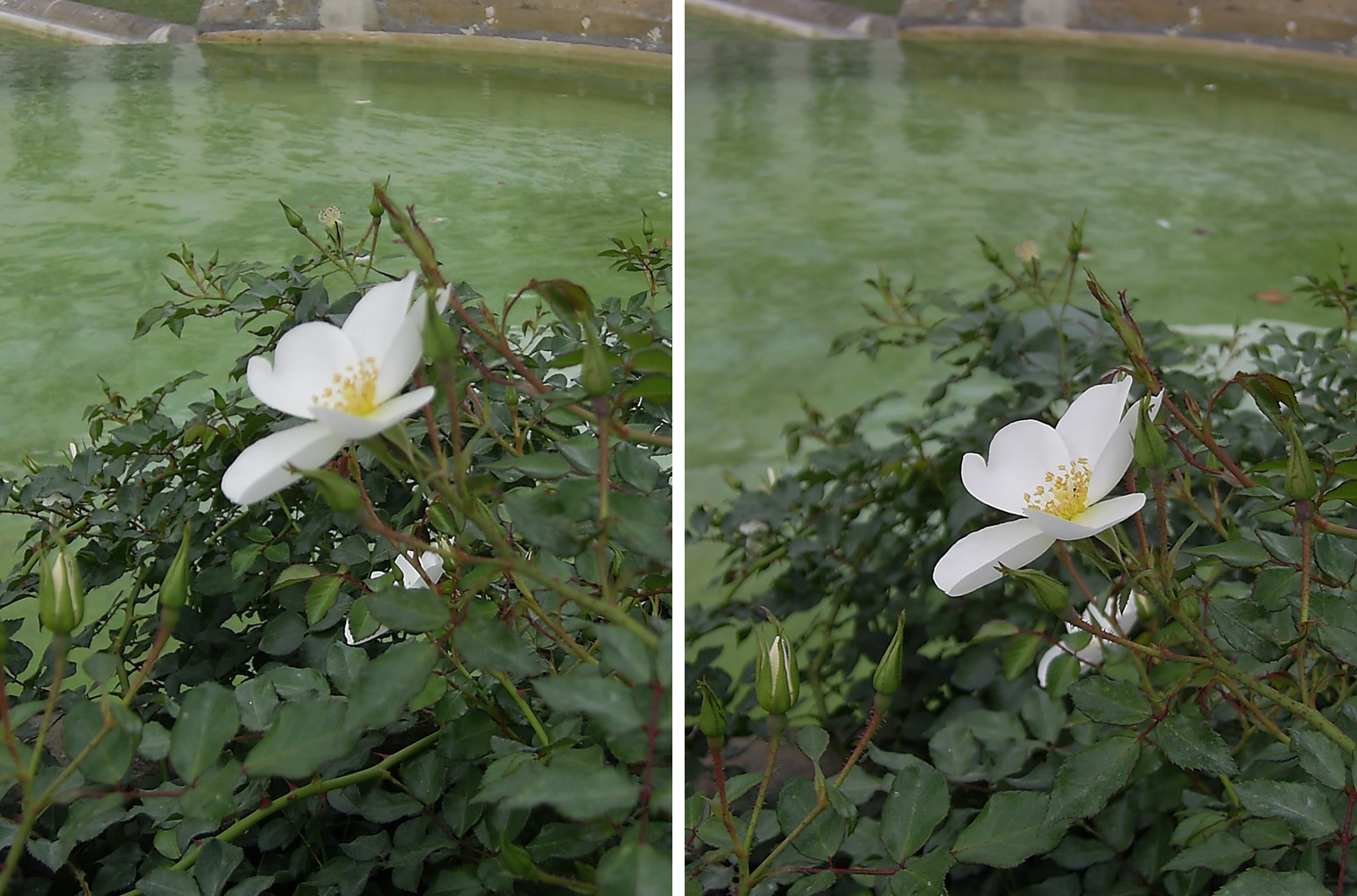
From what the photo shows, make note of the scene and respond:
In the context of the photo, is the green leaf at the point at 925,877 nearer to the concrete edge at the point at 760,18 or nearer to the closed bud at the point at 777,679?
the closed bud at the point at 777,679

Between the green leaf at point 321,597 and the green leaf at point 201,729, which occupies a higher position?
the green leaf at point 201,729

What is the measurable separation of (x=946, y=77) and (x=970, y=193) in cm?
26

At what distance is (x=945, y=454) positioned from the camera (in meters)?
0.76

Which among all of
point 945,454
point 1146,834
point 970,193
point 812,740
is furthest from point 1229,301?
point 812,740

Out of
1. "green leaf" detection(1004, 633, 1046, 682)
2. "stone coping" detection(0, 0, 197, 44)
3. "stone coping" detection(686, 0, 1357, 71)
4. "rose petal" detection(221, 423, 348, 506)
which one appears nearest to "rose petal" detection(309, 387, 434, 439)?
"rose petal" detection(221, 423, 348, 506)

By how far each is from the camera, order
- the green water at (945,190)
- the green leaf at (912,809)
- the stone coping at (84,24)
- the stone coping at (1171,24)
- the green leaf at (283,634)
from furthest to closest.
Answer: the stone coping at (1171,24) < the green water at (945,190) < the stone coping at (84,24) < the green leaf at (283,634) < the green leaf at (912,809)

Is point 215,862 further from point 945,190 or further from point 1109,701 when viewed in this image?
point 945,190

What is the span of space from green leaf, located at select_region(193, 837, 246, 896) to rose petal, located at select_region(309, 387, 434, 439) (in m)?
0.17

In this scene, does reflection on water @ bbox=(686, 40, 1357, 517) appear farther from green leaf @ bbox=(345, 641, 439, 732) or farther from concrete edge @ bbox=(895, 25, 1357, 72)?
green leaf @ bbox=(345, 641, 439, 732)

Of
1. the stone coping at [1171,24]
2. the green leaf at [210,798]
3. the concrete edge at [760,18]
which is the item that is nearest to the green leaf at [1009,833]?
the green leaf at [210,798]

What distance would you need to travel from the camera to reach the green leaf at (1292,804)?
29 centimetres

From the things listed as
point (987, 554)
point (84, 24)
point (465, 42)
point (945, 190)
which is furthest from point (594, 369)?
point (945, 190)

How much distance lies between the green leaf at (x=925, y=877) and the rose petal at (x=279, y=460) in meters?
0.21

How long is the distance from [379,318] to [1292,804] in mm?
299
